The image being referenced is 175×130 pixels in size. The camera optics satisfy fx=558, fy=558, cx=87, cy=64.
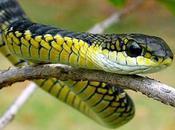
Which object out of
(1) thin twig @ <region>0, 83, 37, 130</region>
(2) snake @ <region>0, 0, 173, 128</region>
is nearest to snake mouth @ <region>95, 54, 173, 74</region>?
(2) snake @ <region>0, 0, 173, 128</region>

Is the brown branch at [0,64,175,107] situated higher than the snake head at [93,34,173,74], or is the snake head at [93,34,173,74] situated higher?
the snake head at [93,34,173,74]

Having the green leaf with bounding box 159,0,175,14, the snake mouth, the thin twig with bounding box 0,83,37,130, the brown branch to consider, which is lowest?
the brown branch

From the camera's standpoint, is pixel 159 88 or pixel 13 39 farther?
pixel 13 39

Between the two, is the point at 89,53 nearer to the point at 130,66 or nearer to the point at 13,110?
the point at 130,66

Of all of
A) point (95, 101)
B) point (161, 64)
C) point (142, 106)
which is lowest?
point (161, 64)

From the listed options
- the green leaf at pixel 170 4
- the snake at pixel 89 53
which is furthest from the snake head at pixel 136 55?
the green leaf at pixel 170 4

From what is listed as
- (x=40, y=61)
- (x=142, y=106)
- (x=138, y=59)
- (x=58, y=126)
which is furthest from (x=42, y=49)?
(x=142, y=106)

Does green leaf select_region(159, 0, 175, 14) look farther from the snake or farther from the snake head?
the snake head

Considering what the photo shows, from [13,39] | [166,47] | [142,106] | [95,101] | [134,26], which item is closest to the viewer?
[166,47]

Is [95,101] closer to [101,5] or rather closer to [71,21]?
[71,21]
